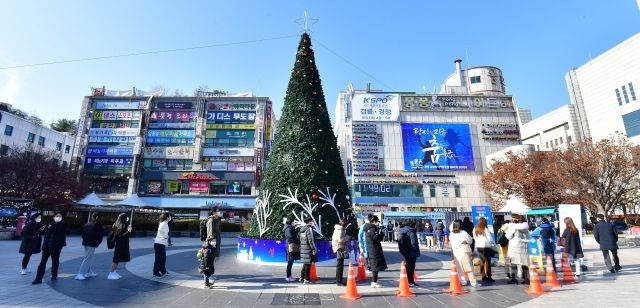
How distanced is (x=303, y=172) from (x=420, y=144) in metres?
44.0

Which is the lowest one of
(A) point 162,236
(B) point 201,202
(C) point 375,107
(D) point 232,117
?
(A) point 162,236

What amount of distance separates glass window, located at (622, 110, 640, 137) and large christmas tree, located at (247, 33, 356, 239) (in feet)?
169

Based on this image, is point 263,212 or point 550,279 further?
point 263,212

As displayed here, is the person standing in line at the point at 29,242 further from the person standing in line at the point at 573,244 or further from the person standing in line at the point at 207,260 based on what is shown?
the person standing in line at the point at 573,244

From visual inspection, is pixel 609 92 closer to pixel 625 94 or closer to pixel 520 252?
pixel 625 94

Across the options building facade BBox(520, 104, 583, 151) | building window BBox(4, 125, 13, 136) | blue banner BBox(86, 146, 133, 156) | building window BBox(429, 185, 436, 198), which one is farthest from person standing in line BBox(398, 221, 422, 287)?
building window BBox(4, 125, 13, 136)

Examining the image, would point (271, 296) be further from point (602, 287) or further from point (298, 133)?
point (602, 287)

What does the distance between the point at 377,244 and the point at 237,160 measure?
40.1 metres

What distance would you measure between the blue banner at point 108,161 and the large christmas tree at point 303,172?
41945 mm

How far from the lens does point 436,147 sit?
5191cm

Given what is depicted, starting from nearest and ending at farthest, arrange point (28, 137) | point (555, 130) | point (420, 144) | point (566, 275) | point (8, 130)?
1. point (566, 275)
2. point (8, 130)
3. point (28, 137)
4. point (420, 144)
5. point (555, 130)

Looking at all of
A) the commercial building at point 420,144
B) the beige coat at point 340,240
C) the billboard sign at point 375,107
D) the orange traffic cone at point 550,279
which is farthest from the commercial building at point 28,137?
the orange traffic cone at point 550,279

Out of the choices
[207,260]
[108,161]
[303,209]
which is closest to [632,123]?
[303,209]

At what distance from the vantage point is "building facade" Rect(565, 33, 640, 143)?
43.3 m
